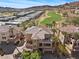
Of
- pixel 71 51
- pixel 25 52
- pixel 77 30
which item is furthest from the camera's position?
pixel 77 30

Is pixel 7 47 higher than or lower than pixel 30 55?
lower

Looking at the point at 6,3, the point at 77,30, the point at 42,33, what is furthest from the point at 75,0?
the point at 42,33

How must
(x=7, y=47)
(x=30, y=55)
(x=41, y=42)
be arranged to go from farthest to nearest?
1. (x=7, y=47)
2. (x=41, y=42)
3. (x=30, y=55)

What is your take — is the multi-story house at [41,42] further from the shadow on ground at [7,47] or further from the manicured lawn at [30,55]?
the shadow on ground at [7,47]

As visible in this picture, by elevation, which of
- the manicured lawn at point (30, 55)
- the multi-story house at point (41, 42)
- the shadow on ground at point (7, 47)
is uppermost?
the multi-story house at point (41, 42)

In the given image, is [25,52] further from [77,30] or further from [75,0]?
[75,0]

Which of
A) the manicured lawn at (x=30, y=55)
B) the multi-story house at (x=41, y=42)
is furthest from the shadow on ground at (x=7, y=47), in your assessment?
the manicured lawn at (x=30, y=55)

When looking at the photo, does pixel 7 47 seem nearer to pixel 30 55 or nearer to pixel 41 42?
pixel 41 42

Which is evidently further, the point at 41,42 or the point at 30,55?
the point at 41,42

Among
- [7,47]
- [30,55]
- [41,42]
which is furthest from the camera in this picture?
[7,47]

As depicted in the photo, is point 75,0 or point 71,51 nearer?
point 71,51

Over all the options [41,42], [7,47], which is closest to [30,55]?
[41,42]
